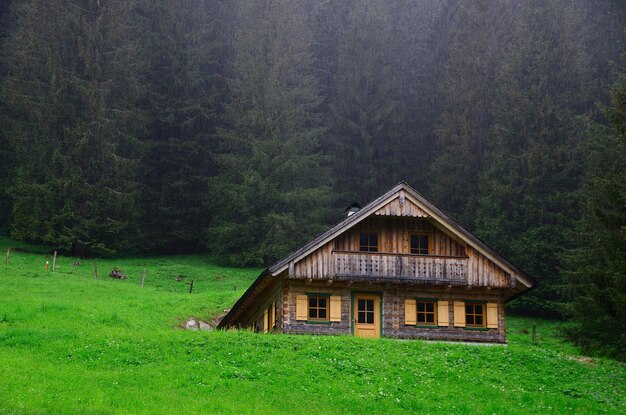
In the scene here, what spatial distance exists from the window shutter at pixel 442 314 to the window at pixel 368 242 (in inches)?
157

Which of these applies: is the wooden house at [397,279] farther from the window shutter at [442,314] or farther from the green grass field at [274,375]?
the green grass field at [274,375]

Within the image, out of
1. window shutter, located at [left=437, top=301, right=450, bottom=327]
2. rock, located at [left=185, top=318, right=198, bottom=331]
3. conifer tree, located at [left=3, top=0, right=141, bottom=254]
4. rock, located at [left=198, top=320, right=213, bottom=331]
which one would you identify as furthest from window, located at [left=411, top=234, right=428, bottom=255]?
conifer tree, located at [left=3, top=0, right=141, bottom=254]

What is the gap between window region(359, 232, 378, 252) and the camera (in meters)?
39.2

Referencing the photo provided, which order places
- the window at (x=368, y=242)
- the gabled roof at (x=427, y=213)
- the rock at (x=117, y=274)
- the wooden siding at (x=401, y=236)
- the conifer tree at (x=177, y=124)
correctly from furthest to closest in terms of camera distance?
the conifer tree at (x=177, y=124) → the rock at (x=117, y=274) → the window at (x=368, y=242) → the wooden siding at (x=401, y=236) → the gabled roof at (x=427, y=213)

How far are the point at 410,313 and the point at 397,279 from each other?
1.96 meters

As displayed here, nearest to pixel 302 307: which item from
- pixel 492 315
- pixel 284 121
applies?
pixel 492 315

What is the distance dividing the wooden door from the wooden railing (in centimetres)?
156

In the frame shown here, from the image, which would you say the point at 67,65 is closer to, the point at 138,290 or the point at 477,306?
the point at 138,290

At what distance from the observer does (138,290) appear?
5038 centimetres

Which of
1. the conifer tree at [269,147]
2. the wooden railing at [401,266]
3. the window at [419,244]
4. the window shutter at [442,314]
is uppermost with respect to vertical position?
the conifer tree at [269,147]

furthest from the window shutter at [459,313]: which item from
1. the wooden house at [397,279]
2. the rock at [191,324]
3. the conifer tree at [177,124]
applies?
the conifer tree at [177,124]

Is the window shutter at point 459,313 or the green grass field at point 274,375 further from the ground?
the window shutter at point 459,313

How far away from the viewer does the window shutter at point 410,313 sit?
38.4 meters

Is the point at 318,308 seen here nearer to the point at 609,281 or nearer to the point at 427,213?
the point at 427,213
